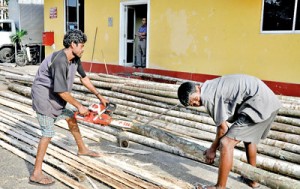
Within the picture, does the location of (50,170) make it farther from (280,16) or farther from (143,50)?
(143,50)

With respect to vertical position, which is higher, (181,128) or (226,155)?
(226,155)

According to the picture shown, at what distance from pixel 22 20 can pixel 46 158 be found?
611 inches

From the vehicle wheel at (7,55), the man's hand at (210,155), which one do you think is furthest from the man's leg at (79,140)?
the vehicle wheel at (7,55)

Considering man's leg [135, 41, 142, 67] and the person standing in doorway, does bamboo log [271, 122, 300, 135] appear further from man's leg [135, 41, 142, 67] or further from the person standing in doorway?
man's leg [135, 41, 142, 67]

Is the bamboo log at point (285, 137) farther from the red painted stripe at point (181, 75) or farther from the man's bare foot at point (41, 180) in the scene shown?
the man's bare foot at point (41, 180)

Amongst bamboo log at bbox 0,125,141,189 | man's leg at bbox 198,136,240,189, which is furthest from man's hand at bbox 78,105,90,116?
man's leg at bbox 198,136,240,189

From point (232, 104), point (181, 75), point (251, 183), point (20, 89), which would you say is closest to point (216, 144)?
point (232, 104)

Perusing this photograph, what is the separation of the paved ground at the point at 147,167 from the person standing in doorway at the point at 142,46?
633 cm

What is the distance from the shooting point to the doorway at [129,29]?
11284 mm

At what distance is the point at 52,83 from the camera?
3.86m

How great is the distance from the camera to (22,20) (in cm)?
1802

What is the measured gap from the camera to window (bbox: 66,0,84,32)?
13.0 meters

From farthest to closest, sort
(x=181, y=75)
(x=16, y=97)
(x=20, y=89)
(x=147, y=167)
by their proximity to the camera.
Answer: (x=181, y=75)
(x=20, y=89)
(x=16, y=97)
(x=147, y=167)

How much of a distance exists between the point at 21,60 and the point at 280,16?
42.8 feet
